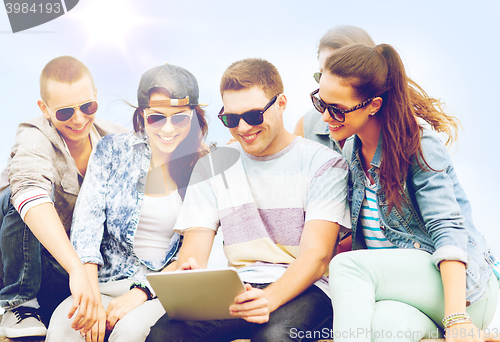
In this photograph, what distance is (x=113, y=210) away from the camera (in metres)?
2.68

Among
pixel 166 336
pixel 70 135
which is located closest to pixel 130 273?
pixel 166 336

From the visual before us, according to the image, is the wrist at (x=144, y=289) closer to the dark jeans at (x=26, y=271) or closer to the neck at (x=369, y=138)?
the dark jeans at (x=26, y=271)

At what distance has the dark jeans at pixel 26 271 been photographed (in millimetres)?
2768

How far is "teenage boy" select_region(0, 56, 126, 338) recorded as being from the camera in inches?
95.6

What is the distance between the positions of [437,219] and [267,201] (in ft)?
2.95

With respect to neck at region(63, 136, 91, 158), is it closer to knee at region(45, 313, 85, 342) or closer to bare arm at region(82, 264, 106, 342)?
bare arm at region(82, 264, 106, 342)

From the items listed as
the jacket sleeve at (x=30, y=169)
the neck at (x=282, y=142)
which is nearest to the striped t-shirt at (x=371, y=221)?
the neck at (x=282, y=142)

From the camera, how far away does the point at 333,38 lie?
310cm

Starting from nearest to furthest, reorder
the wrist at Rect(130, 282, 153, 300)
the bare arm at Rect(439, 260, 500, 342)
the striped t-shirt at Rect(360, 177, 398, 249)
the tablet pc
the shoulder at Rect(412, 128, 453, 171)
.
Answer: the bare arm at Rect(439, 260, 500, 342) → the tablet pc → the shoulder at Rect(412, 128, 453, 171) → the striped t-shirt at Rect(360, 177, 398, 249) → the wrist at Rect(130, 282, 153, 300)

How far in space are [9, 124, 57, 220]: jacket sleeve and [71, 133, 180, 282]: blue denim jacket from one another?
23 centimetres

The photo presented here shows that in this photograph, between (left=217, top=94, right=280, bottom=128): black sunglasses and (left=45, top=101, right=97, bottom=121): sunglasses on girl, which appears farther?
(left=45, top=101, right=97, bottom=121): sunglasses on girl

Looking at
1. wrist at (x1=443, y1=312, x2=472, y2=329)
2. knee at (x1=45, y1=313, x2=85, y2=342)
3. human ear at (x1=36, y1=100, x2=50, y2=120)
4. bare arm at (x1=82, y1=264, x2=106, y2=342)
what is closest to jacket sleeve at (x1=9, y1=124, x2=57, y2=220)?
human ear at (x1=36, y1=100, x2=50, y2=120)

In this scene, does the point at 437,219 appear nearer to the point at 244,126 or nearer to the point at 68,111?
the point at 244,126

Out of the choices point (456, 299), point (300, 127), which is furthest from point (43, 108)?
point (456, 299)
